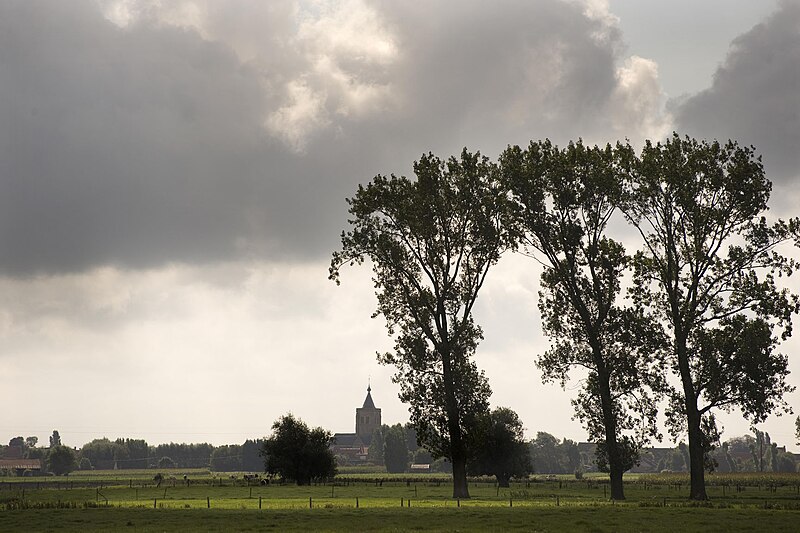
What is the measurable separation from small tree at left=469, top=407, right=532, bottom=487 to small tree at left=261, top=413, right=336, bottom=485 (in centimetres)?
2385

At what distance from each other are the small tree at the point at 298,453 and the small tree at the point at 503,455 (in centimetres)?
2385

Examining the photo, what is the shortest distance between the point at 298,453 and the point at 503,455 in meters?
29.9

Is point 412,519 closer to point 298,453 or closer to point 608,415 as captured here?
point 608,415

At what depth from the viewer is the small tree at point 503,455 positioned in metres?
104

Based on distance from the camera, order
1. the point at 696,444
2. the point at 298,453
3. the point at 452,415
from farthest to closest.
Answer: the point at 298,453 < the point at 452,415 < the point at 696,444

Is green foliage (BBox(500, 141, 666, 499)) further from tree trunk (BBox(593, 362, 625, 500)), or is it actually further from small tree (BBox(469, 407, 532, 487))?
small tree (BBox(469, 407, 532, 487))

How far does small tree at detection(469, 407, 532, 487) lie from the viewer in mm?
104500

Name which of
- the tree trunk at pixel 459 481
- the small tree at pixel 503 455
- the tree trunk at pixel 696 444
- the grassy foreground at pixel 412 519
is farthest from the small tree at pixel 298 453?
the tree trunk at pixel 696 444

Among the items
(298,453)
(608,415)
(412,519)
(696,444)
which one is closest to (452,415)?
(608,415)

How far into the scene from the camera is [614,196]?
205 ft

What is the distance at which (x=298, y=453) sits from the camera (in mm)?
116312

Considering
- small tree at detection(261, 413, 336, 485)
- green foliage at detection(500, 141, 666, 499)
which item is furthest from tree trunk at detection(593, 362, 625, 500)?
small tree at detection(261, 413, 336, 485)

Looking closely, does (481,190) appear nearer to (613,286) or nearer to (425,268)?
(425,268)

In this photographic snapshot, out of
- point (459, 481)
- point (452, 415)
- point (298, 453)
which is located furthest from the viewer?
point (298, 453)
